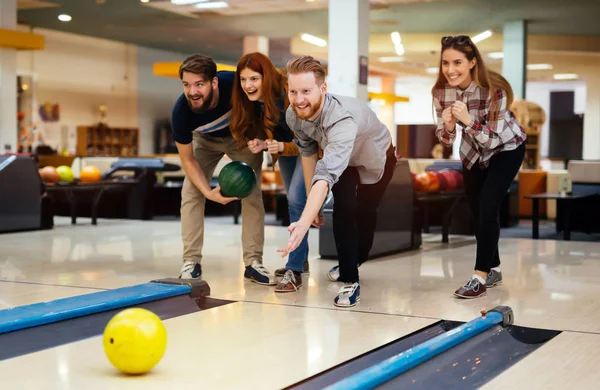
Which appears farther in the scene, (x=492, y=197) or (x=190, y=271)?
(x=190, y=271)

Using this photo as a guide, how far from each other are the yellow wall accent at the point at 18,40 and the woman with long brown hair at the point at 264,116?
9.25m

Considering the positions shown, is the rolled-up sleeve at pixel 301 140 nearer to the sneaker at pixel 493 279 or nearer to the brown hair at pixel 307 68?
the brown hair at pixel 307 68

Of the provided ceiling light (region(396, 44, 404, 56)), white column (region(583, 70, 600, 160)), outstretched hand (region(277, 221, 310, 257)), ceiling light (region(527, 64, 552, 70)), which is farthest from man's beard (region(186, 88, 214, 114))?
white column (region(583, 70, 600, 160))

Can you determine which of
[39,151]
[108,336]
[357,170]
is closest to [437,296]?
[357,170]

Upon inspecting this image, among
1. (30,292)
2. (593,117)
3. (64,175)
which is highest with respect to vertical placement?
(593,117)

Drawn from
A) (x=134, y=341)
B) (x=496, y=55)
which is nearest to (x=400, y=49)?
(x=496, y=55)

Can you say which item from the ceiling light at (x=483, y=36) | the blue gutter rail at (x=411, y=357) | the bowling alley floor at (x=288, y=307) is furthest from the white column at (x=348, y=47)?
the ceiling light at (x=483, y=36)

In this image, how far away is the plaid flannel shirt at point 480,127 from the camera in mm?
3635

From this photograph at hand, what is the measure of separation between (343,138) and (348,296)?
73 cm

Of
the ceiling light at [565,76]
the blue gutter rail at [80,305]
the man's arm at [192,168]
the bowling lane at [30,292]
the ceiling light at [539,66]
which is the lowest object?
the bowling lane at [30,292]

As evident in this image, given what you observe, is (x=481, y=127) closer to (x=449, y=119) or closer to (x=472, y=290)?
(x=449, y=119)

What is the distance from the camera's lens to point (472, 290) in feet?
12.1

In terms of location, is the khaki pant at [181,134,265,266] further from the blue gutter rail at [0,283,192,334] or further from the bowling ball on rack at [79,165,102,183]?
the bowling ball on rack at [79,165,102,183]

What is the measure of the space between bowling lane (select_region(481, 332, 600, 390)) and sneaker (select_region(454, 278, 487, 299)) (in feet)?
2.87
